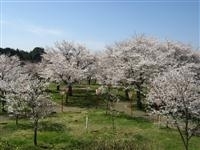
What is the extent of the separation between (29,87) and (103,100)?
2867 centimetres

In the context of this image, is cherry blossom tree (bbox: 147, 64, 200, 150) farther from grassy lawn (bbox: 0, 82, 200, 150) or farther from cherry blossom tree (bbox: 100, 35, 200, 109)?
cherry blossom tree (bbox: 100, 35, 200, 109)

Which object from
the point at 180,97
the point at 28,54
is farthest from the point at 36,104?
the point at 28,54

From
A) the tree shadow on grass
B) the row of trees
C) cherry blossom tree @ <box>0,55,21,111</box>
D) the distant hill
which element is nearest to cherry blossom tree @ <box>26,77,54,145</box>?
the row of trees

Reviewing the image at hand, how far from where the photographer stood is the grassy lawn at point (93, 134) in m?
33.1

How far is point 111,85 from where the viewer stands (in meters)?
61.5

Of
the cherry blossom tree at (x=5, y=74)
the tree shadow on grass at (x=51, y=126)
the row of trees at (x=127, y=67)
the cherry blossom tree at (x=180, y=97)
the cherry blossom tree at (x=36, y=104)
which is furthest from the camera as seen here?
the cherry blossom tree at (x=5, y=74)

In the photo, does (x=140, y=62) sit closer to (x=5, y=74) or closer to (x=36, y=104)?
(x=5, y=74)

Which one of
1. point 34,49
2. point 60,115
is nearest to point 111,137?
point 60,115

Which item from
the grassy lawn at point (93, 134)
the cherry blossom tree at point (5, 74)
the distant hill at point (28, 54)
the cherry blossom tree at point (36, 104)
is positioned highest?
the distant hill at point (28, 54)

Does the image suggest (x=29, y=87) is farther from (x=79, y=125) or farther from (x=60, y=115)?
(x=60, y=115)

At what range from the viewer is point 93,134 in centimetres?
3700

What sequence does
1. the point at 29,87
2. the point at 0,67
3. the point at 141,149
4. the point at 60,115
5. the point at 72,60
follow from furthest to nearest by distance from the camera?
the point at 72,60 → the point at 0,67 → the point at 60,115 → the point at 29,87 → the point at 141,149

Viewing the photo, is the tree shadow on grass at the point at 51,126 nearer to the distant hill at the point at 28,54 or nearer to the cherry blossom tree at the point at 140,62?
the cherry blossom tree at the point at 140,62

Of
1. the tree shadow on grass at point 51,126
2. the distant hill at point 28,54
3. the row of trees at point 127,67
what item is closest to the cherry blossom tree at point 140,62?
the row of trees at point 127,67
